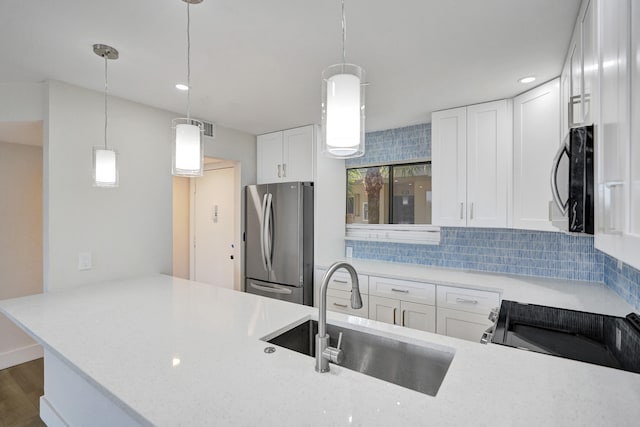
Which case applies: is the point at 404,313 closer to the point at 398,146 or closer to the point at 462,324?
the point at 462,324

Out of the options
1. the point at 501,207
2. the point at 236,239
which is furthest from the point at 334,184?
the point at 501,207

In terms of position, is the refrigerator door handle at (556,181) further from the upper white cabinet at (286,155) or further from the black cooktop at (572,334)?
the upper white cabinet at (286,155)

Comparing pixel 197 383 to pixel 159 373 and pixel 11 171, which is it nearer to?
pixel 159 373

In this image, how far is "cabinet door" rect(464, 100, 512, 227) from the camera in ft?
8.20

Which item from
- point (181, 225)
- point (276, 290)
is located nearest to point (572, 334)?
Answer: point (276, 290)

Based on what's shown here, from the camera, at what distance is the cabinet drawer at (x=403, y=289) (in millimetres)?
2602

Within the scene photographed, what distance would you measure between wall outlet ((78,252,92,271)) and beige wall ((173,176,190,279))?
203 centimetres

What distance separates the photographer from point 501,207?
8.25ft

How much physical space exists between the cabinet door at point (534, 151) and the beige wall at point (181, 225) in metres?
3.98

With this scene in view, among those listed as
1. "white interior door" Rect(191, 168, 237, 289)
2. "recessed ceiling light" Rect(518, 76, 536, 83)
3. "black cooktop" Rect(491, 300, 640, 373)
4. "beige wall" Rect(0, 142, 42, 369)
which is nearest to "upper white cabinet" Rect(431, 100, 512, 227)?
"recessed ceiling light" Rect(518, 76, 536, 83)

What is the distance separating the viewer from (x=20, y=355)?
3.07 metres

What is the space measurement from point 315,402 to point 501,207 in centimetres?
228

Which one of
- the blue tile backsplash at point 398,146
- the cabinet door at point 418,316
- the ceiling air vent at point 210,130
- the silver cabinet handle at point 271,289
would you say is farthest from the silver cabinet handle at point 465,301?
the ceiling air vent at point 210,130

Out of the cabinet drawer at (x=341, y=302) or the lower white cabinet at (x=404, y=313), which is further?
the cabinet drawer at (x=341, y=302)
